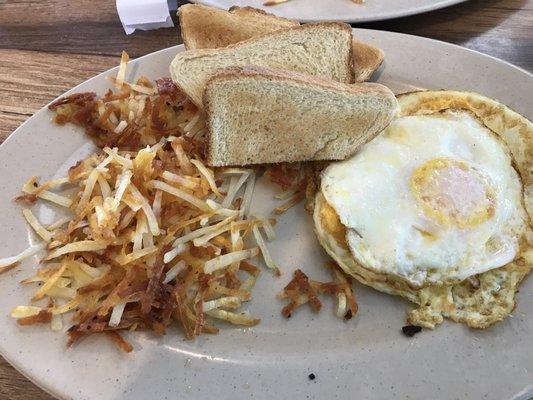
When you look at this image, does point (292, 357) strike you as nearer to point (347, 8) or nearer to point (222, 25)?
point (222, 25)

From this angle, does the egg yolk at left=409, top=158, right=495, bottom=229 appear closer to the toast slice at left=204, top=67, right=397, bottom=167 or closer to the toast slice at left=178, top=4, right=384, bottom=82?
the toast slice at left=204, top=67, right=397, bottom=167

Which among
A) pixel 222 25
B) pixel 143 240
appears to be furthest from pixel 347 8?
pixel 143 240

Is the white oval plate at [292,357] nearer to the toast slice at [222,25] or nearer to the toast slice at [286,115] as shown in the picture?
the toast slice at [286,115]

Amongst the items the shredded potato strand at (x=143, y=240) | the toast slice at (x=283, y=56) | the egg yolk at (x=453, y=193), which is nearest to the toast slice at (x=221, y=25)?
the toast slice at (x=283, y=56)

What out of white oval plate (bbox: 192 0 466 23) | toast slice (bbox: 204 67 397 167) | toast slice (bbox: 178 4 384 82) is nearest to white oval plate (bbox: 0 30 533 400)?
toast slice (bbox: 204 67 397 167)

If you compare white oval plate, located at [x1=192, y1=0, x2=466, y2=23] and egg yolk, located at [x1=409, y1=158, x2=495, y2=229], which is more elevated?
white oval plate, located at [x1=192, y1=0, x2=466, y2=23]

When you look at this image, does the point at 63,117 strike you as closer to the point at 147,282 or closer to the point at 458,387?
the point at 147,282

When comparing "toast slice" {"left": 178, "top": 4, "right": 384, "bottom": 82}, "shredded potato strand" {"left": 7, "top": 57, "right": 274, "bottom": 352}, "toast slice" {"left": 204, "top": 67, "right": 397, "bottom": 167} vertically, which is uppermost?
"toast slice" {"left": 178, "top": 4, "right": 384, "bottom": 82}
